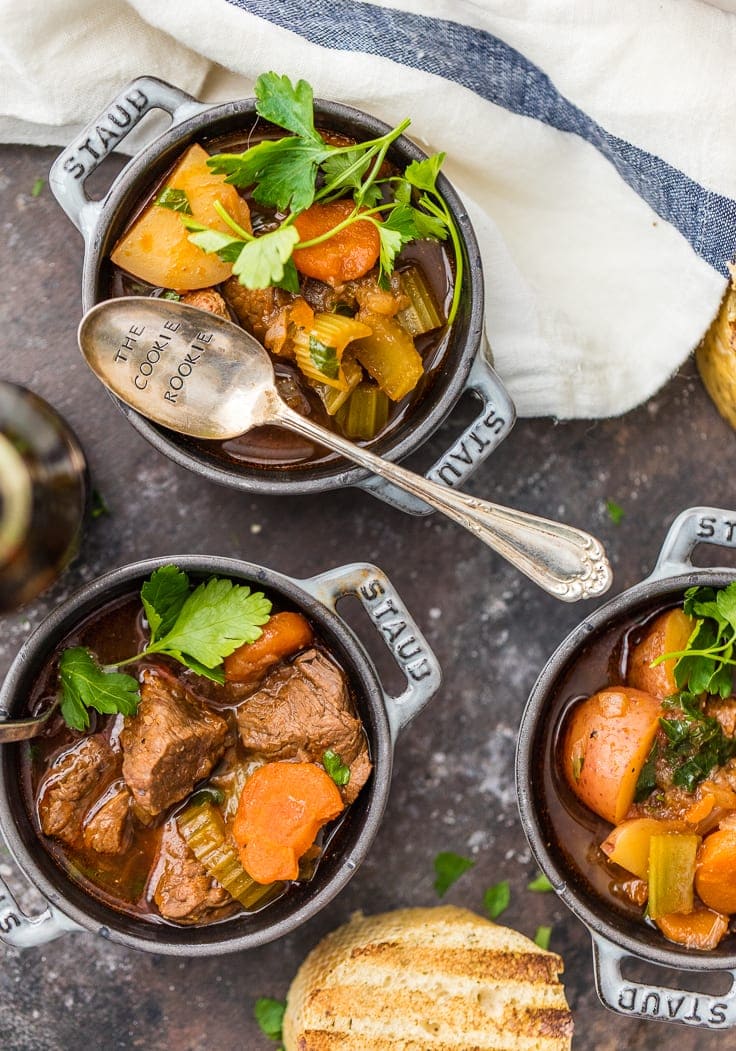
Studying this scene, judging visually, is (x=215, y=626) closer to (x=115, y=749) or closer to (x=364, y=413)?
(x=115, y=749)

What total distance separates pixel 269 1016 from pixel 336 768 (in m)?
0.97

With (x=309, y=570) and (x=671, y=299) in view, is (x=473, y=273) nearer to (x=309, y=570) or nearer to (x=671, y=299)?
(x=671, y=299)

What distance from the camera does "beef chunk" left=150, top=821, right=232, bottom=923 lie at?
2.75 meters

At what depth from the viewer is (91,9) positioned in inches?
114

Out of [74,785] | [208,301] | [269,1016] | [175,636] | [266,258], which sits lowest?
[269,1016]

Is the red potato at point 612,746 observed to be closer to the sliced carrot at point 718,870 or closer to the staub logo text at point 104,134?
the sliced carrot at point 718,870

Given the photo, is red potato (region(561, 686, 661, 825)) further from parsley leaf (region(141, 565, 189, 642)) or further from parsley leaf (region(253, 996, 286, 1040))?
parsley leaf (region(253, 996, 286, 1040))

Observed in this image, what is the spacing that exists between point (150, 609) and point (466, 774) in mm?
1149

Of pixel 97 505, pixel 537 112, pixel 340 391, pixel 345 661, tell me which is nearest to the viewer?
pixel 340 391

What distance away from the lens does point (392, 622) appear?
2.73 meters

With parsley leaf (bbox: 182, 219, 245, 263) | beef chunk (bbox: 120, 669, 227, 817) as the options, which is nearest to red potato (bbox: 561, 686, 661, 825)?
beef chunk (bbox: 120, 669, 227, 817)

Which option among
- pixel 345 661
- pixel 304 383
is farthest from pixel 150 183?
pixel 345 661

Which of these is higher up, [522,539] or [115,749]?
[522,539]

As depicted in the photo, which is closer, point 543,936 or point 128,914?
point 128,914
